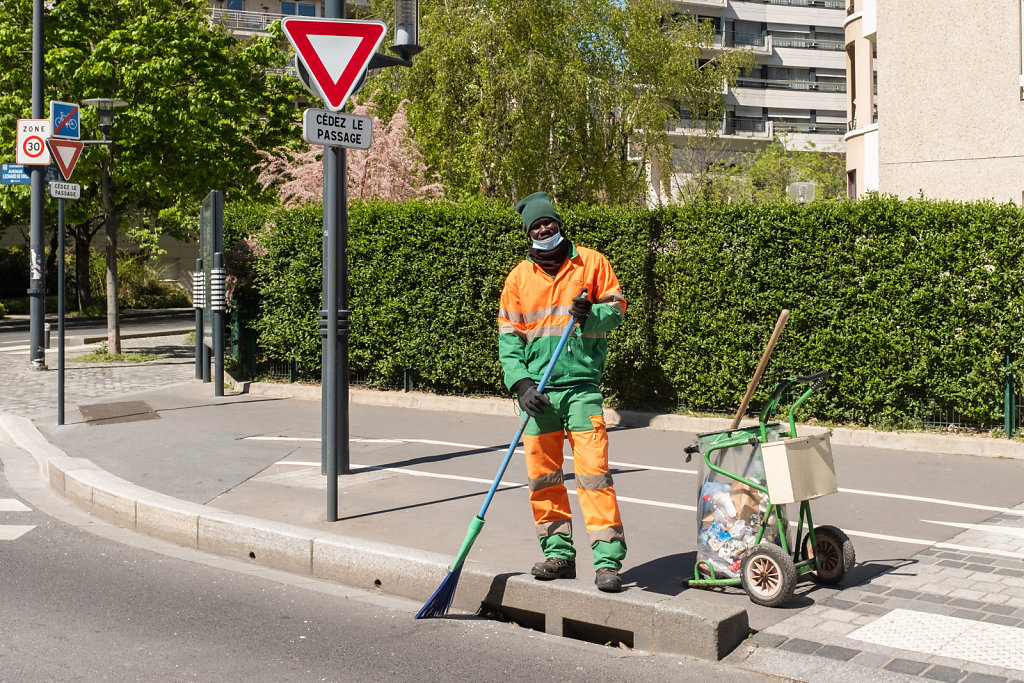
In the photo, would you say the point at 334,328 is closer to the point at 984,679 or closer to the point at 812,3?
the point at 984,679

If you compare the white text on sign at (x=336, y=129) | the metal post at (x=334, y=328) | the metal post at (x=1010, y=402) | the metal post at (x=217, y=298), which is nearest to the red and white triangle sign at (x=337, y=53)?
the white text on sign at (x=336, y=129)

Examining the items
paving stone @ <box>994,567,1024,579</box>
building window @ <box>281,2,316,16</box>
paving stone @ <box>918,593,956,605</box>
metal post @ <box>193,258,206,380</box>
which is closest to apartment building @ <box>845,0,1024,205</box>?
metal post @ <box>193,258,206,380</box>

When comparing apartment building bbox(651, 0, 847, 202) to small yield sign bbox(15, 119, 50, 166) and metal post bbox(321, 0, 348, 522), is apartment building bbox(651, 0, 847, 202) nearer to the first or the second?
small yield sign bbox(15, 119, 50, 166)

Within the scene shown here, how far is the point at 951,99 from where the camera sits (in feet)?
52.0

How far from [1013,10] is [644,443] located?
9.15 metres

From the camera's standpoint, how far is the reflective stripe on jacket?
5336mm

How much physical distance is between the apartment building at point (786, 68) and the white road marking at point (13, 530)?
217ft

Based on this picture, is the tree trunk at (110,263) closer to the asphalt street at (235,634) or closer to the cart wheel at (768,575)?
the asphalt street at (235,634)

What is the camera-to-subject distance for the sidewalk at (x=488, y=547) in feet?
15.5

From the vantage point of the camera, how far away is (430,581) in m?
5.65

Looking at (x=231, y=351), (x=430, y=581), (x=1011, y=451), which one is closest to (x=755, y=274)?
(x=1011, y=451)

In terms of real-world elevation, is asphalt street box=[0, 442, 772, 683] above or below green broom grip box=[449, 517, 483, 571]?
below

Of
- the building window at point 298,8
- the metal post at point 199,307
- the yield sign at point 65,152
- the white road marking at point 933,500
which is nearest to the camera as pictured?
the white road marking at point 933,500

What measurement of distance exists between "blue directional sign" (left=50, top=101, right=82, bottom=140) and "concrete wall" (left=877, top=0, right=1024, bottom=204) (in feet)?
38.6
